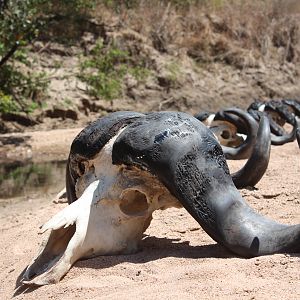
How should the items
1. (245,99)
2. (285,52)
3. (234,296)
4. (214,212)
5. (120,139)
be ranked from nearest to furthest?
(234,296) → (214,212) → (120,139) → (245,99) → (285,52)

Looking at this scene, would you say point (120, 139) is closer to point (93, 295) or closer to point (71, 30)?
point (93, 295)

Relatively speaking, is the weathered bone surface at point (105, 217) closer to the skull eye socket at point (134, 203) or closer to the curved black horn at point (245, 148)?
the skull eye socket at point (134, 203)

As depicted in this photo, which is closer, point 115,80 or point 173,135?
point 173,135

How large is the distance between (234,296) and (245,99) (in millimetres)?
17933

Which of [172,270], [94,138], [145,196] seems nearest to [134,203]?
[145,196]

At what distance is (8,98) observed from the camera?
43.1 ft

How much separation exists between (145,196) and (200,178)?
0.43 metres

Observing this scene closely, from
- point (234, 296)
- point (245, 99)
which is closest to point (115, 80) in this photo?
point (245, 99)

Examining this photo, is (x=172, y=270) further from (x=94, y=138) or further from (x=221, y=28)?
(x=221, y=28)

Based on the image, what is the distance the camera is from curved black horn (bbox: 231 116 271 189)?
4188mm

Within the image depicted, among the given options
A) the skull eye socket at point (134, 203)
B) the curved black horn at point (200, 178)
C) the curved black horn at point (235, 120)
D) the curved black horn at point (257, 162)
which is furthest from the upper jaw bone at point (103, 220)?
the curved black horn at point (235, 120)

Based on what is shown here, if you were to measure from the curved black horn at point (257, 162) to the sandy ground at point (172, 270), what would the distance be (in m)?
0.32

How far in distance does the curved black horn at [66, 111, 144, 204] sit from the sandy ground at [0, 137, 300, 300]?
24.3 inches

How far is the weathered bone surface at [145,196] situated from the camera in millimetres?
3111
